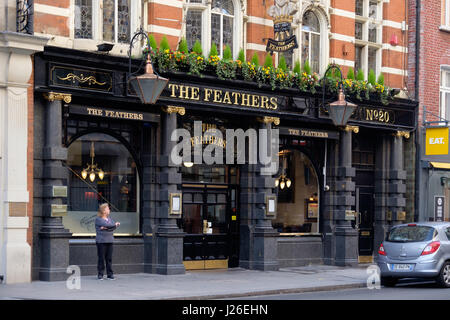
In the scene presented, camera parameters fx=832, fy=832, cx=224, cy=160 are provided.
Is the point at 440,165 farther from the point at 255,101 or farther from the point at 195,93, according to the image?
the point at 195,93

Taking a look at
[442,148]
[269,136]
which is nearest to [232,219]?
[269,136]

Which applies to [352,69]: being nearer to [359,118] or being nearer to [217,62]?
[359,118]

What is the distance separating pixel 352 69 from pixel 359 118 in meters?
1.47

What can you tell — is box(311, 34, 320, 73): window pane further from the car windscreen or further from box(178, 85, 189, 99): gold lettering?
the car windscreen

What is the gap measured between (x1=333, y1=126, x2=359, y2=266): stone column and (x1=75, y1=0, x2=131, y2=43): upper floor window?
780 cm

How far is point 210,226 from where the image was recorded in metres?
22.1

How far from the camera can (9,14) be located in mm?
17828

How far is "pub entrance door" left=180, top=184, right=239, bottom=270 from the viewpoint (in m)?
21.7

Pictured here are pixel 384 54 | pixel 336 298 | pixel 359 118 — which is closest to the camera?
pixel 336 298

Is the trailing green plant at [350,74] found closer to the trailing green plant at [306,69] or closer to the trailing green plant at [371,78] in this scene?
the trailing green plant at [371,78]

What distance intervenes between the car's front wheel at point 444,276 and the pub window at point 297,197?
19.5 ft

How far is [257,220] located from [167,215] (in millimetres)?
3154

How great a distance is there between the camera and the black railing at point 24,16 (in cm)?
1775

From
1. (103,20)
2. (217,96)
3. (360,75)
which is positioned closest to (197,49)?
(217,96)
